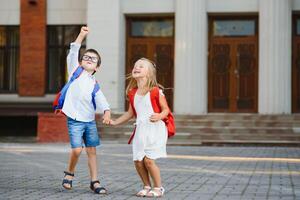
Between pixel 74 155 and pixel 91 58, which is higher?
pixel 91 58

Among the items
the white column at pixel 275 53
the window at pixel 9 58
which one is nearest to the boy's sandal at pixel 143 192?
the white column at pixel 275 53

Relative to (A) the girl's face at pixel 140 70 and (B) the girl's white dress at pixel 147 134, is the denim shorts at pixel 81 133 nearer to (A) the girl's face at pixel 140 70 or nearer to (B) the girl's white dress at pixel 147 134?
(B) the girl's white dress at pixel 147 134

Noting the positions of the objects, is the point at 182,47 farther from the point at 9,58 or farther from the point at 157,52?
the point at 9,58

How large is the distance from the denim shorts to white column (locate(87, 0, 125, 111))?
1688 cm

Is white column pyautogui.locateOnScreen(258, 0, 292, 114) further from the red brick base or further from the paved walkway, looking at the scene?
the paved walkway

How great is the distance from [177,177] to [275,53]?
14.7 meters

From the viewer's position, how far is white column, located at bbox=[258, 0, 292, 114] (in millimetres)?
23625

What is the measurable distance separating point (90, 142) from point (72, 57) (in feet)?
3.57

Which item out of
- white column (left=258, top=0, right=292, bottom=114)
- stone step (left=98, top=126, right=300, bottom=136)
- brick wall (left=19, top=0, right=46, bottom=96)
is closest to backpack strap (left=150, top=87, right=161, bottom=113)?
stone step (left=98, top=126, right=300, bottom=136)

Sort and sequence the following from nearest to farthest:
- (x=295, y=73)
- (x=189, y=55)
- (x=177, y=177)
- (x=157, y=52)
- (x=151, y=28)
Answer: (x=177, y=177), (x=189, y=55), (x=295, y=73), (x=157, y=52), (x=151, y=28)

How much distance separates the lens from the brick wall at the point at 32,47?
88.9 feet

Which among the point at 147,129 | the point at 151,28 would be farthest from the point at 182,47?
the point at 147,129

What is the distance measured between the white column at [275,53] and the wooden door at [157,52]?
378 centimetres

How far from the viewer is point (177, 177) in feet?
32.3
